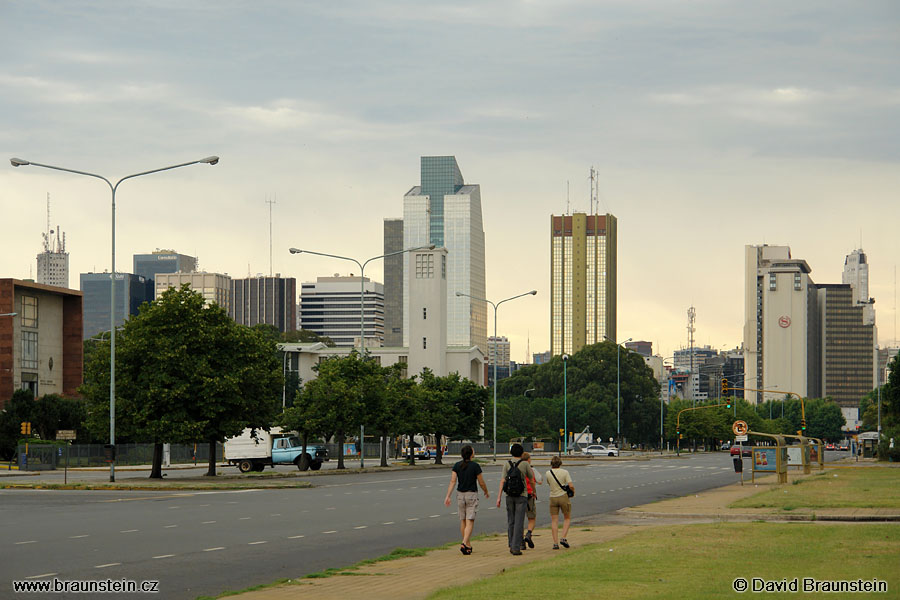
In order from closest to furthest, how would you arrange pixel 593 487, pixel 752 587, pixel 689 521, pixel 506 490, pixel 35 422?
pixel 752 587 < pixel 506 490 < pixel 689 521 < pixel 593 487 < pixel 35 422

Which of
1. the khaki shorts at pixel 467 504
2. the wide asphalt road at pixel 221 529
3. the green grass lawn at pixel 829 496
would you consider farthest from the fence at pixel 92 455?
the khaki shorts at pixel 467 504

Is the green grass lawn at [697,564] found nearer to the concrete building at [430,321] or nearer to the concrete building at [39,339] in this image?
the concrete building at [39,339]

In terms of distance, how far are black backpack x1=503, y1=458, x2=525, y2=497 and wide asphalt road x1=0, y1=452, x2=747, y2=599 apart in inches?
91.8

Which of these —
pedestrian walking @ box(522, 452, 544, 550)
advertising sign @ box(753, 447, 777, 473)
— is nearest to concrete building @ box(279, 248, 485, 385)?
advertising sign @ box(753, 447, 777, 473)

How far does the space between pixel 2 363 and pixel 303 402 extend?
119ft

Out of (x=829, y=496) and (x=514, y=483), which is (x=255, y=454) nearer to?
(x=829, y=496)

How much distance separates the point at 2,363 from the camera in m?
87.8

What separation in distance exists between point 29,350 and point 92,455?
2202 centimetres

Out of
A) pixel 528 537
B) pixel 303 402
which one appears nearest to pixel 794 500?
pixel 528 537

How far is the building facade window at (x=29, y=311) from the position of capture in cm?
9201

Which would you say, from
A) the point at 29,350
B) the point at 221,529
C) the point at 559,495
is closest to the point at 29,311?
the point at 29,350

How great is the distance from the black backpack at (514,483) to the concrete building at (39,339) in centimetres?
7358

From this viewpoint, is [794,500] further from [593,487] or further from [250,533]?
[250,533]

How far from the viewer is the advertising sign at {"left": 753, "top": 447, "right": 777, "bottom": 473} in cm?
4725
